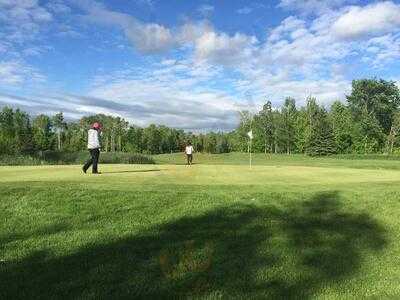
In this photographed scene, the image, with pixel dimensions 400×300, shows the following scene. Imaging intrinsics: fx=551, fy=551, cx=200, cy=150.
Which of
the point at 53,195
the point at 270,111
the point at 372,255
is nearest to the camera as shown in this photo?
the point at 372,255

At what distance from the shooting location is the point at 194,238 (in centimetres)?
1108

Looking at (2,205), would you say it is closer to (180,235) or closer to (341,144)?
(180,235)

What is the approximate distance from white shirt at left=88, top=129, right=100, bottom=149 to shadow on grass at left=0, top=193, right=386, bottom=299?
7.97 meters

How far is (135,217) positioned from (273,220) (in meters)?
3.19

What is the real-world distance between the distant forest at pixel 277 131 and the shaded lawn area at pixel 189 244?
71497mm

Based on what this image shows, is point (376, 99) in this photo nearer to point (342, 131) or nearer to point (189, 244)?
point (342, 131)

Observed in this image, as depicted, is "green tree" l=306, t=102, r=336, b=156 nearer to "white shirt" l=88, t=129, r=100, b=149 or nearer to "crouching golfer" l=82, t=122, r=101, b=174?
"crouching golfer" l=82, t=122, r=101, b=174

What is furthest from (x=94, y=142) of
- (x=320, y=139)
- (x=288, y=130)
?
(x=288, y=130)

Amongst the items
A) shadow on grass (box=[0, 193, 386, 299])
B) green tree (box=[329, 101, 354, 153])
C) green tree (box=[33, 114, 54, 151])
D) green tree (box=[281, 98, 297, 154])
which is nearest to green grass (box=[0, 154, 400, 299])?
shadow on grass (box=[0, 193, 386, 299])

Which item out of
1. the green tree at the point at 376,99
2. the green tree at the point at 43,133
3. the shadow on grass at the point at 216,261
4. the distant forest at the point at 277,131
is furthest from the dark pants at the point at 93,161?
the green tree at the point at 376,99

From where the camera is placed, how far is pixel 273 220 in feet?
42.0

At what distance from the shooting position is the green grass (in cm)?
845

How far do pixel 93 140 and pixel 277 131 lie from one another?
9418cm

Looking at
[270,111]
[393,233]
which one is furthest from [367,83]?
[393,233]
